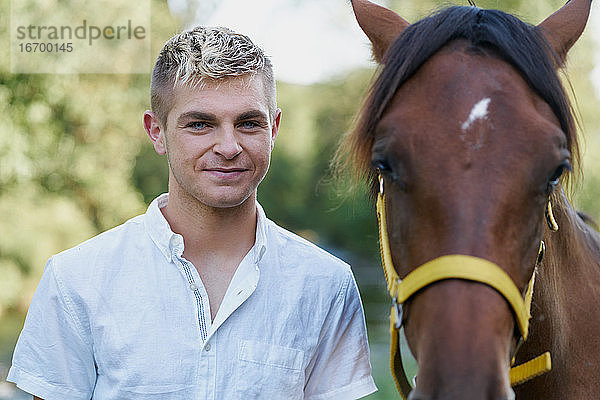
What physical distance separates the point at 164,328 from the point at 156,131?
2.79 feet

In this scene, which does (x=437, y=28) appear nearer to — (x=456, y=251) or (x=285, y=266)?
(x=456, y=251)

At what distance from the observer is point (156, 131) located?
2.66 metres

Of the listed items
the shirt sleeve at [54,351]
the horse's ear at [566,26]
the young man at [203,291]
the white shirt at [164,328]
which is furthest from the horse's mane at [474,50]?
the shirt sleeve at [54,351]

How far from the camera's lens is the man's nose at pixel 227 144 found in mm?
2316

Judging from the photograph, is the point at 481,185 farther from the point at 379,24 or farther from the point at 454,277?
the point at 379,24

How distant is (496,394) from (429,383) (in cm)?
16

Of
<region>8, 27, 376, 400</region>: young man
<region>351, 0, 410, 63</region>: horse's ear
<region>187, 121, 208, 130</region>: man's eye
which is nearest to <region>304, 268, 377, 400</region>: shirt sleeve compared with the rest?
<region>8, 27, 376, 400</region>: young man

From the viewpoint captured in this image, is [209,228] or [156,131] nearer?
[209,228]

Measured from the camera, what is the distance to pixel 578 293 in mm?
2223

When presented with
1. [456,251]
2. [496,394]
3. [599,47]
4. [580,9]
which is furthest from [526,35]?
[599,47]

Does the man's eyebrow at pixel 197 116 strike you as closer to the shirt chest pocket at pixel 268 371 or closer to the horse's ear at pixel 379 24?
the horse's ear at pixel 379 24

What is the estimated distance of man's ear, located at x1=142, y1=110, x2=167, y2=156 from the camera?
2.59 meters

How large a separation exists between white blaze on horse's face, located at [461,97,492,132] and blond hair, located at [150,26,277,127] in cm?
94

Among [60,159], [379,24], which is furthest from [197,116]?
[60,159]
